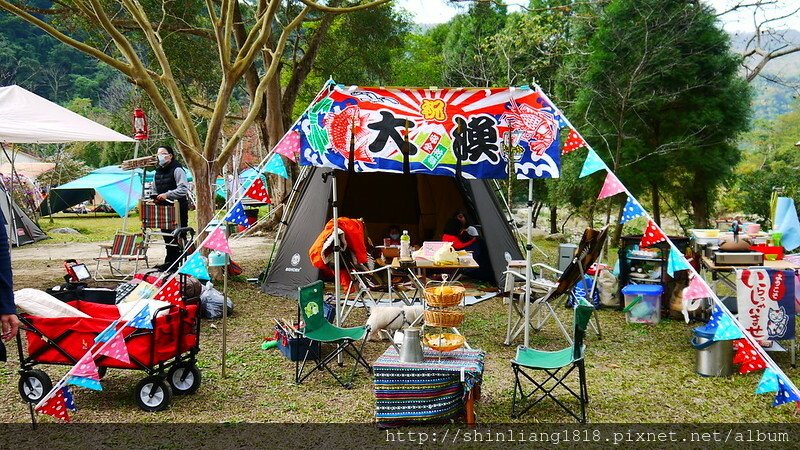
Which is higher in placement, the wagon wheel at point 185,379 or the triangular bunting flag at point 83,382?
the triangular bunting flag at point 83,382

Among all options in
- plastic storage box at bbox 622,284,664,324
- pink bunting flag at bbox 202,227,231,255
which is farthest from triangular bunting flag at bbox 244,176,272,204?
plastic storage box at bbox 622,284,664,324

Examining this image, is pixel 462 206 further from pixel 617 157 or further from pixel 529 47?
pixel 529 47

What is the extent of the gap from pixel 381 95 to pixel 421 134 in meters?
0.55

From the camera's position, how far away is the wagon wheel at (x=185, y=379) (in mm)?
4598

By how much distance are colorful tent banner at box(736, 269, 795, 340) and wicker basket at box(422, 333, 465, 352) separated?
7.58ft

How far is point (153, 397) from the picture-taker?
4340 mm

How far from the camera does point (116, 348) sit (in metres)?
4.10

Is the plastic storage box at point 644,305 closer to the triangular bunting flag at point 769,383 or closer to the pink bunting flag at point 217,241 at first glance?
the triangular bunting flag at point 769,383

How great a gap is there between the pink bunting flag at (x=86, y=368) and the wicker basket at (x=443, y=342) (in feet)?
6.59

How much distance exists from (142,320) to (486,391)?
2302mm

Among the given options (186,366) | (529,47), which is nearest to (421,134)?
(186,366)

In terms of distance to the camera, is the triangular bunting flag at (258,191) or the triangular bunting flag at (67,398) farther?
the triangular bunting flag at (258,191)

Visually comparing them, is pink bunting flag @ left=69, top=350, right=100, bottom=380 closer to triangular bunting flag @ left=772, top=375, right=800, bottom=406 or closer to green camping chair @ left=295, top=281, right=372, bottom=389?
green camping chair @ left=295, top=281, right=372, bottom=389

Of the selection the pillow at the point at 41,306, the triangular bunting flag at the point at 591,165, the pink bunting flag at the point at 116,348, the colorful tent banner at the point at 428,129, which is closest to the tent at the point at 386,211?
the colorful tent banner at the point at 428,129
